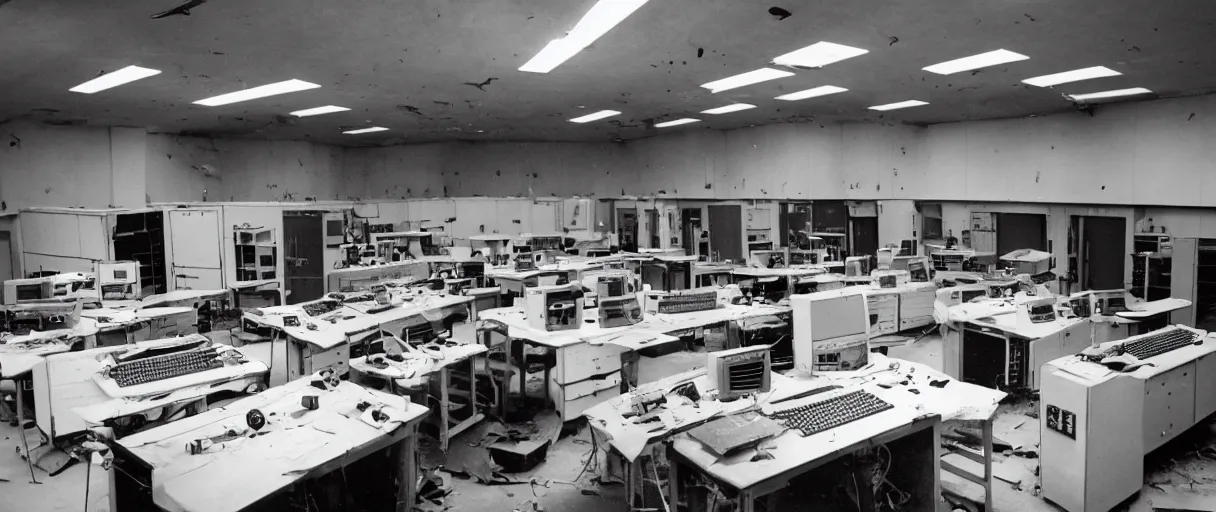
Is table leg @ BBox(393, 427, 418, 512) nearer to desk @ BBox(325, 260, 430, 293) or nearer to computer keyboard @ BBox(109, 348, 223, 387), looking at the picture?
computer keyboard @ BBox(109, 348, 223, 387)

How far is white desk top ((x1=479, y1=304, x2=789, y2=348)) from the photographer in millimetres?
5586

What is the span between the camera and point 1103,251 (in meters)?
9.79

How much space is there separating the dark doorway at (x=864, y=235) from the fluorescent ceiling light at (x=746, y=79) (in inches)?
212

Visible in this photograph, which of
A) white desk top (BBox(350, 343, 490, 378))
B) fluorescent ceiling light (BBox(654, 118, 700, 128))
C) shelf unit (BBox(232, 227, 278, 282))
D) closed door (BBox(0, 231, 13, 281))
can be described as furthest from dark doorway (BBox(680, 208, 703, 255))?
closed door (BBox(0, 231, 13, 281))

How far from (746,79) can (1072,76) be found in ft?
11.0

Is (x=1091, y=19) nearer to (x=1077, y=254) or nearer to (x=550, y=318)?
(x=550, y=318)

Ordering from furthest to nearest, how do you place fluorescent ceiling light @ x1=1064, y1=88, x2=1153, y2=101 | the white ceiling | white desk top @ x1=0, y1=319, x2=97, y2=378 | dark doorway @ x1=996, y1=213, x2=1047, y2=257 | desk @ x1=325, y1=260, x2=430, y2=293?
dark doorway @ x1=996, y1=213, x2=1047, y2=257, fluorescent ceiling light @ x1=1064, y1=88, x2=1153, y2=101, desk @ x1=325, y1=260, x2=430, y2=293, white desk top @ x1=0, y1=319, x2=97, y2=378, the white ceiling

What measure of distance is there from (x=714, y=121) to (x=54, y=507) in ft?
31.6

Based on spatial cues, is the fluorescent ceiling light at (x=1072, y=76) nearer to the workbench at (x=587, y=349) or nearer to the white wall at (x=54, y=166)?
the workbench at (x=587, y=349)

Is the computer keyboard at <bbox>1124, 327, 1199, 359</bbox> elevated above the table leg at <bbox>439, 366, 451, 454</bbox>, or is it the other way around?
the computer keyboard at <bbox>1124, 327, 1199, 359</bbox>

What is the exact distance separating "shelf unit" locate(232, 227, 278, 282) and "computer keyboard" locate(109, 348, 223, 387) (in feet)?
16.7

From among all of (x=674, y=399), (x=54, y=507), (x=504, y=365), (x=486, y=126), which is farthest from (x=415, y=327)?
(x=486, y=126)

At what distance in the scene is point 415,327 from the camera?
22.1 feet

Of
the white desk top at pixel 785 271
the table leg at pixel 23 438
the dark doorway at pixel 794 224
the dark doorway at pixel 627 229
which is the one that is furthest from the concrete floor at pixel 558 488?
the dark doorway at pixel 627 229
